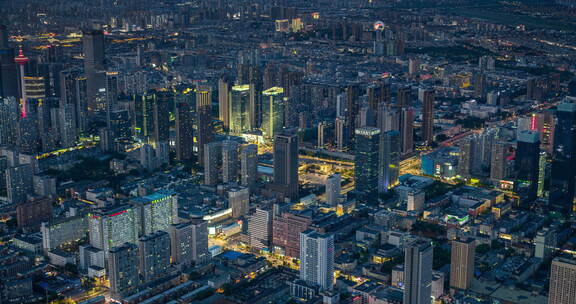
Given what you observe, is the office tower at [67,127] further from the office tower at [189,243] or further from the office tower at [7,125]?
the office tower at [189,243]

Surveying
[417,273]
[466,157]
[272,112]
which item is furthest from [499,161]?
[417,273]

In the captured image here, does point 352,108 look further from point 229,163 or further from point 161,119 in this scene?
point 229,163

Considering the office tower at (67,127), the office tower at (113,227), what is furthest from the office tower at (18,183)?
the office tower at (67,127)

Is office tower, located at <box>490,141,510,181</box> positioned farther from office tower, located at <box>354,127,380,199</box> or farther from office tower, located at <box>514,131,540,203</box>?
office tower, located at <box>354,127,380,199</box>

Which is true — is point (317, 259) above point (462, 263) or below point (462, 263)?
above

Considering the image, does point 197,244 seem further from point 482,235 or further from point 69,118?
point 69,118

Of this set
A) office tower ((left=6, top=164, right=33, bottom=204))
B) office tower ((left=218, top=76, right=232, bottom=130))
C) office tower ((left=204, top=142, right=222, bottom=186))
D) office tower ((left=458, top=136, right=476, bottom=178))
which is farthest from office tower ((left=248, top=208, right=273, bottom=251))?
office tower ((left=218, top=76, right=232, bottom=130))
